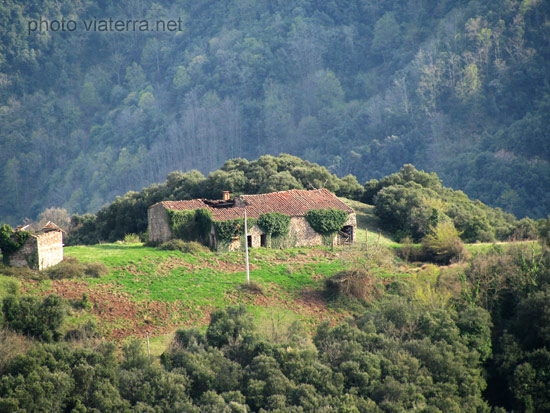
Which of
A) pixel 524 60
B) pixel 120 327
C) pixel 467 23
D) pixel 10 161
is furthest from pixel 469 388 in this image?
pixel 10 161

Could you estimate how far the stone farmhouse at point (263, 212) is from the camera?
48.3 meters

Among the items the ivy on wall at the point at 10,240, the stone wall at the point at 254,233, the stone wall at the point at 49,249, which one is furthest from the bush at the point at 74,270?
the stone wall at the point at 254,233

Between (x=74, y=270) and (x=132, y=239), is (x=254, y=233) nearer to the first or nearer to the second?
(x=132, y=239)

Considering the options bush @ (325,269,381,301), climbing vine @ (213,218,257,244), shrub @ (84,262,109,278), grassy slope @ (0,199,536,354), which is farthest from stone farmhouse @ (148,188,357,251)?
shrub @ (84,262,109,278)

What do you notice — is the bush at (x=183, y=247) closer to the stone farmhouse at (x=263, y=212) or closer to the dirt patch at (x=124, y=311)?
the stone farmhouse at (x=263, y=212)

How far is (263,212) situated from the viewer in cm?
4881

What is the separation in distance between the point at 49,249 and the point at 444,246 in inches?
933

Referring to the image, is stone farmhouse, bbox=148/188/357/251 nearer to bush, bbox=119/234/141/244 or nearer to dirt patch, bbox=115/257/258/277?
dirt patch, bbox=115/257/258/277

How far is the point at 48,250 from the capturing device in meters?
40.1

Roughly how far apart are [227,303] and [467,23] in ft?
445

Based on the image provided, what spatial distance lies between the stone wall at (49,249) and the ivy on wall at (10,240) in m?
0.76

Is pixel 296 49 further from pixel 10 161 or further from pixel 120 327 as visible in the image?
pixel 120 327

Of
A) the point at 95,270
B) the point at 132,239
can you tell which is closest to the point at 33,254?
the point at 95,270

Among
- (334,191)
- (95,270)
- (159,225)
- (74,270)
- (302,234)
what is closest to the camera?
(74,270)
